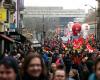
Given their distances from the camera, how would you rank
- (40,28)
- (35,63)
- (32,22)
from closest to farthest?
(35,63)
(40,28)
(32,22)

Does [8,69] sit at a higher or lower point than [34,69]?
higher

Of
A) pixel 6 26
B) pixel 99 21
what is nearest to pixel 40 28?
pixel 99 21

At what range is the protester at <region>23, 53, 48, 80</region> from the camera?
20.0 feet

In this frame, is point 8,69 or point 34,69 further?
point 34,69

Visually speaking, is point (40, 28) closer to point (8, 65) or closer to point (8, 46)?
point (8, 46)

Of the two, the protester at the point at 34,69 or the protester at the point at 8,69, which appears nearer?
the protester at the point at 8,69

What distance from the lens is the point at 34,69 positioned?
611 cm

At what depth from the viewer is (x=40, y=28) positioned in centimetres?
13012

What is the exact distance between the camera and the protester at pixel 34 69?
610 cm

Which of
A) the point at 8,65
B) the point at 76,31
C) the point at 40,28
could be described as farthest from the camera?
the point at 40,28

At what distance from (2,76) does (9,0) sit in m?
38.0

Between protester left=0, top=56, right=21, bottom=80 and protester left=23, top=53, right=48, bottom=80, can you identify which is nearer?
protester left=0, top=56, right=21, bottom=80

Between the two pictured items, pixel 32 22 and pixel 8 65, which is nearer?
pixel 8 65

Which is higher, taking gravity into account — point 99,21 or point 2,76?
point 2,76
